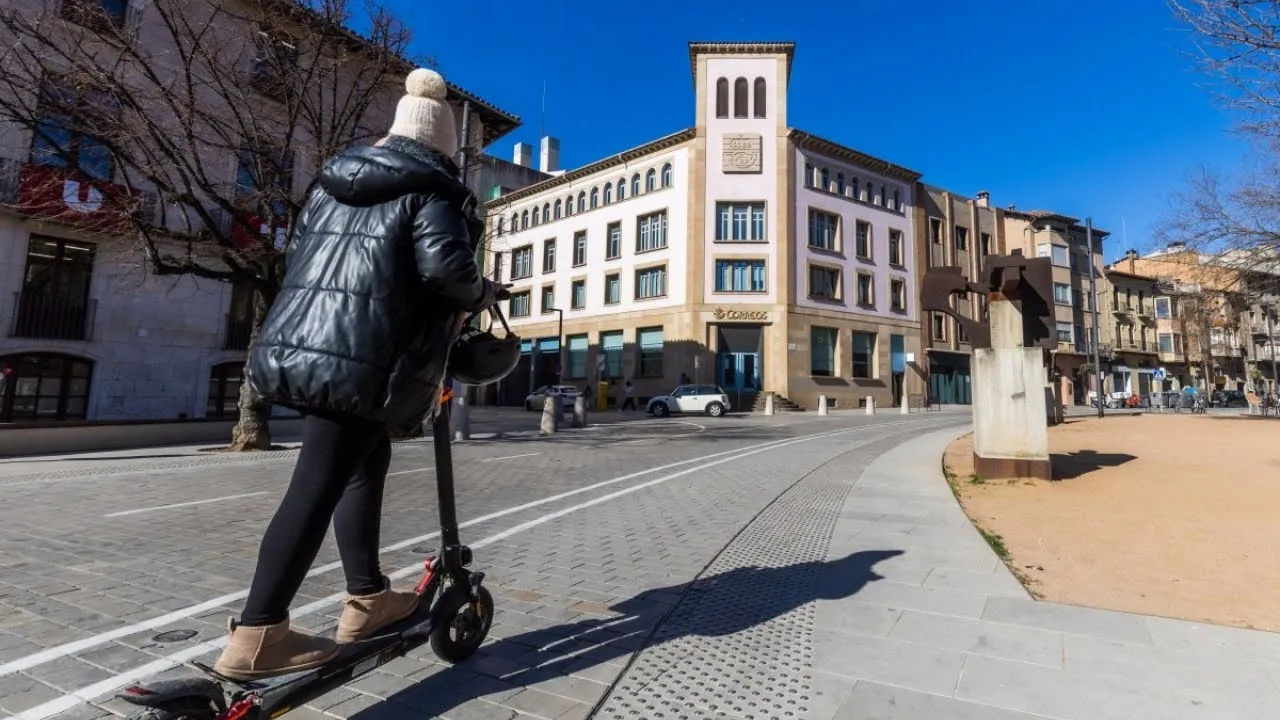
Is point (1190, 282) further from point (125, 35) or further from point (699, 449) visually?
point (125, 35)

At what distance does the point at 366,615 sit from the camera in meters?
2.11

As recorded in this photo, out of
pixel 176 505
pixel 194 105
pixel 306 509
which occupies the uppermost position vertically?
pixel 194 105

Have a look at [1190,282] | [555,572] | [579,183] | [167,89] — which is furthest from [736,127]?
[555,572]

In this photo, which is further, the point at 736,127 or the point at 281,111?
the point at 736,127

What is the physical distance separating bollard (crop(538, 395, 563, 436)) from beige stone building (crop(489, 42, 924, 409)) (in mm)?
15870

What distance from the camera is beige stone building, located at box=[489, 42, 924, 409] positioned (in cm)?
3359

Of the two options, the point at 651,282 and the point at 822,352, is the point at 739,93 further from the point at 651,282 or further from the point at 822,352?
the point at 822,352

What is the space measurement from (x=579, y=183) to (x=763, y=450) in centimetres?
3243

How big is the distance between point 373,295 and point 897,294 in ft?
137

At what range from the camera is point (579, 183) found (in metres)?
40.7

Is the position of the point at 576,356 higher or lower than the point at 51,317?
higher

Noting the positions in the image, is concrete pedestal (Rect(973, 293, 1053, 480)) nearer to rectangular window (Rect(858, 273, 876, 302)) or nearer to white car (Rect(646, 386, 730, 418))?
white car (Rect(646, 386, 730, 418))

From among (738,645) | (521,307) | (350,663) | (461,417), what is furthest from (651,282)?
(350,663)

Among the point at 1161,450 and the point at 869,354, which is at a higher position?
the point at 869,354
